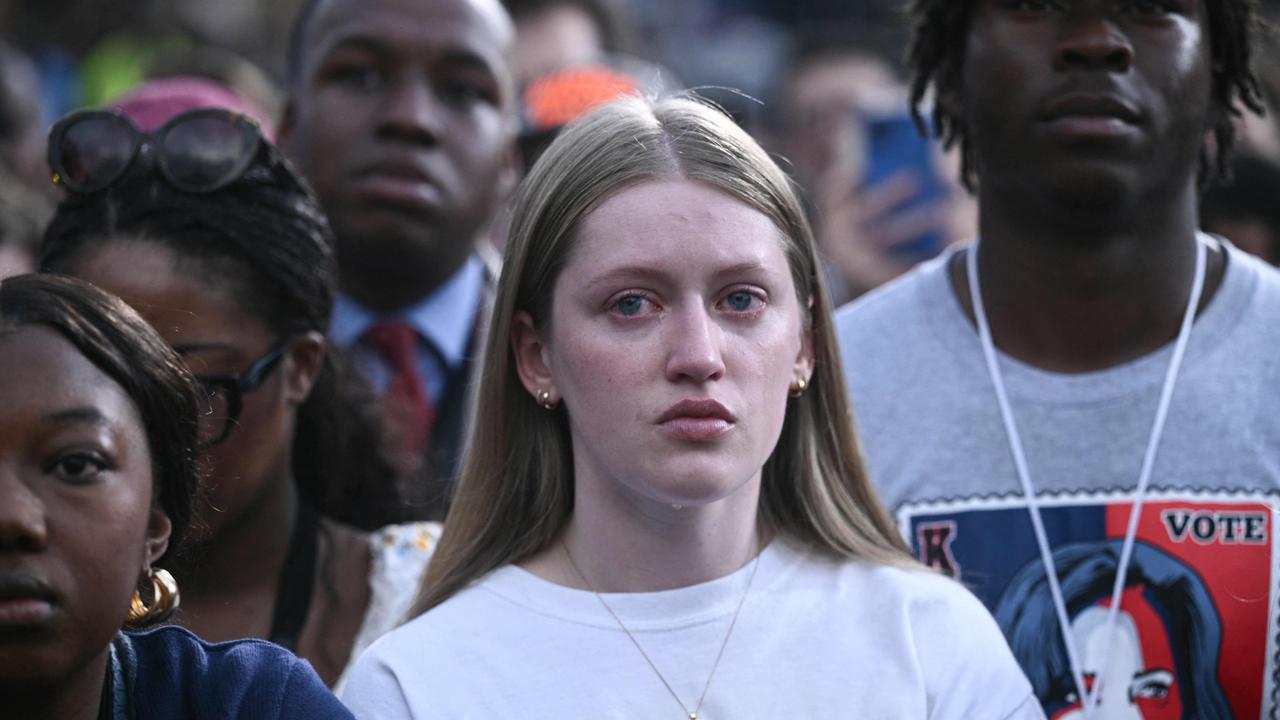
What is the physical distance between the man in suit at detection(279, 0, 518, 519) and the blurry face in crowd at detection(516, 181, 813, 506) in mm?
1604

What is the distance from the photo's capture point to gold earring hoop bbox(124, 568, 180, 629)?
2529mm

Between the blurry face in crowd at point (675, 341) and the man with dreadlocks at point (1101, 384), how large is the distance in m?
0.68

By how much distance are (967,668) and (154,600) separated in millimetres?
1267

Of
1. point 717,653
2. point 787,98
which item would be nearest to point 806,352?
point 717,653

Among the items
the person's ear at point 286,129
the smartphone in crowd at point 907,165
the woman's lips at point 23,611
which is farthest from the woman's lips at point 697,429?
the smartphone in crowd at point 907,165

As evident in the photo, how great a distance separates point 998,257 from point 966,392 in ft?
0.99

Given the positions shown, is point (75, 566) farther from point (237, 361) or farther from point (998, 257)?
point (998, 257)

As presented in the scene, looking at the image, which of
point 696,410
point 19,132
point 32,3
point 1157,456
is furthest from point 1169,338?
point 32,3

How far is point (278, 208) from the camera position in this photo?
12.0ft

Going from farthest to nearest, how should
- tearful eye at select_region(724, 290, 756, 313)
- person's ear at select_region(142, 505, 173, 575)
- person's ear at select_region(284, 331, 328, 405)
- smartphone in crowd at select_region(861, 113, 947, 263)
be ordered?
smartphone in crowd at select_region(861, 113, 947, 263), person's ear at select_region(284, 331, 328, 405), tearful eye at select_region(724, 290, 756, 313), person's ear at select_region(142, 505, 173, 575)

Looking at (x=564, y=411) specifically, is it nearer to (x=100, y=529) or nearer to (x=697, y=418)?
(x=697, y=418)

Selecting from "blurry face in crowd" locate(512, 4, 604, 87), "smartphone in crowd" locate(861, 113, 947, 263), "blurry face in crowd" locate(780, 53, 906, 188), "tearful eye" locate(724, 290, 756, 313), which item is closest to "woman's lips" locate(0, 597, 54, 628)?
"tearful eye" locate(724, 290, 756, 313)

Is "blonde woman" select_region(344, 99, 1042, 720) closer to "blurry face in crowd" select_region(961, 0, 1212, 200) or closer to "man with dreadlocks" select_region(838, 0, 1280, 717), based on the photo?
"man with dreadlocks" select_region(838, 0, 1280, 717)

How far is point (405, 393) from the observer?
453 centimetres
